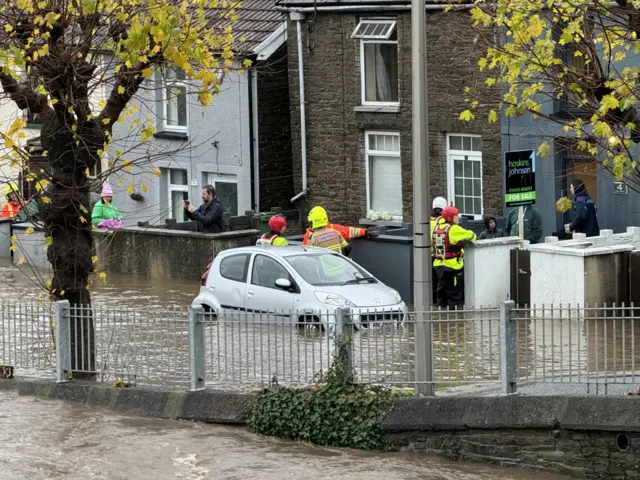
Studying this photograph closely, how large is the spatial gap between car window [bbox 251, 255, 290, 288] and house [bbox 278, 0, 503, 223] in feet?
27.3

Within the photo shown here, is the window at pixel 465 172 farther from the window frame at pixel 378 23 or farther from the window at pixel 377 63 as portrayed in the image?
the window frame at pixel 378 23

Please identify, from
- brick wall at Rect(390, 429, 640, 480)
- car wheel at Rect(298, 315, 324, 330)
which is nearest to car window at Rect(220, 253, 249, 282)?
car wheel at Rect(298, 315, 324, 330)

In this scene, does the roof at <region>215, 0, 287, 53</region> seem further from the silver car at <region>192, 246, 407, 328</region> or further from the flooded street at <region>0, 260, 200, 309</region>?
the silver car at <region>192, 246, 407, 328</region>

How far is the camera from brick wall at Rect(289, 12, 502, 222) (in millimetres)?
28812

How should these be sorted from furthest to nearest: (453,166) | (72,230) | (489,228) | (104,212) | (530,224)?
(104,212)
(453,166)
(530,224)
(489,228)
(72,230)

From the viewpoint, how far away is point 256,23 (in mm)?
32531

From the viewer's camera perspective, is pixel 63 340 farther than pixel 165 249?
No

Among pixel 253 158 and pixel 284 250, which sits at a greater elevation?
pixel 253 158

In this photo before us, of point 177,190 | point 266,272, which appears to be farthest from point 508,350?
point 177,190

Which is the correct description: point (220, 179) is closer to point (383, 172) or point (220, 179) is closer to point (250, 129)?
point (250, 129)

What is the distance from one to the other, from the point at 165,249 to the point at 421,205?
584 inches

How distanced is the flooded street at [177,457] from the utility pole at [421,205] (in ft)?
3.26

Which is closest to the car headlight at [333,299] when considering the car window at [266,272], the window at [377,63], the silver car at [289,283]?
the silver car at [289,283]

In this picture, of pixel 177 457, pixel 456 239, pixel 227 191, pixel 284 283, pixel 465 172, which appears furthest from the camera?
pixel 227 191
